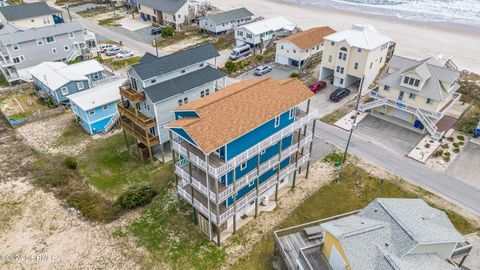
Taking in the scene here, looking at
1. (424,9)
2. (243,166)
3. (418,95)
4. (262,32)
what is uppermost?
(262,32)

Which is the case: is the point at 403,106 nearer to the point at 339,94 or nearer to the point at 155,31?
the point at 339,94

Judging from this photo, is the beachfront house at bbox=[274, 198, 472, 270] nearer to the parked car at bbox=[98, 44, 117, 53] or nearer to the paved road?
the paved road

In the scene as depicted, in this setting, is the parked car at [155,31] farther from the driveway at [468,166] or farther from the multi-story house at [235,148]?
the driveway at [468,166]

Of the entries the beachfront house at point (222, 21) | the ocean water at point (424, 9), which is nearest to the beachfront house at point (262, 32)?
the beachfront house at point (222, 21)

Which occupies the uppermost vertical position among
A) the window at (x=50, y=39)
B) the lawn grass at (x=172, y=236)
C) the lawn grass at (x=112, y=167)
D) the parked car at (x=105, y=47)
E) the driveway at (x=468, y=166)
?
the window at (x=50, y=39)

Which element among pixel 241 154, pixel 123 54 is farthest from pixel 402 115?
pixel 123 54

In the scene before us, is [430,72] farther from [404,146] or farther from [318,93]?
[318,93]
